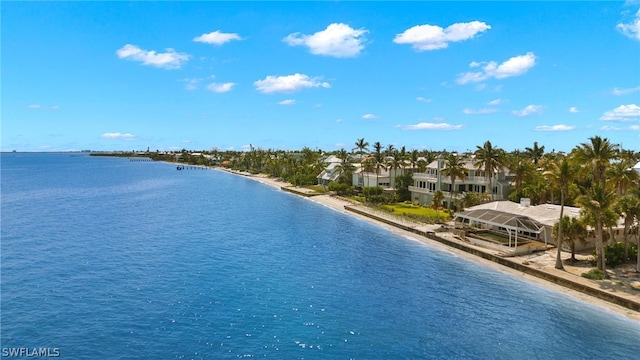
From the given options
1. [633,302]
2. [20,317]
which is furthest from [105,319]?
[633,302]

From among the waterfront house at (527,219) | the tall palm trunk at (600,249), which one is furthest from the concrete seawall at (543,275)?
the waterfront house at (527,219)

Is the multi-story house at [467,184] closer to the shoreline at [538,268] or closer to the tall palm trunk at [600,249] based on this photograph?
the shoreline at [538,268]

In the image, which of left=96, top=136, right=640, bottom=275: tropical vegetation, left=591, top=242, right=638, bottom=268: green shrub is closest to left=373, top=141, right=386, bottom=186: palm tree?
left=96, top=136, right=640, bottom=275: tropical vegetation

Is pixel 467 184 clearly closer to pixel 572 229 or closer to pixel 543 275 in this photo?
pixel 572 229

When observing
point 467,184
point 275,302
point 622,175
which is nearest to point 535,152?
point 467,184

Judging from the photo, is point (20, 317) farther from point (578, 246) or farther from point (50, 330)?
point (578, 246)
